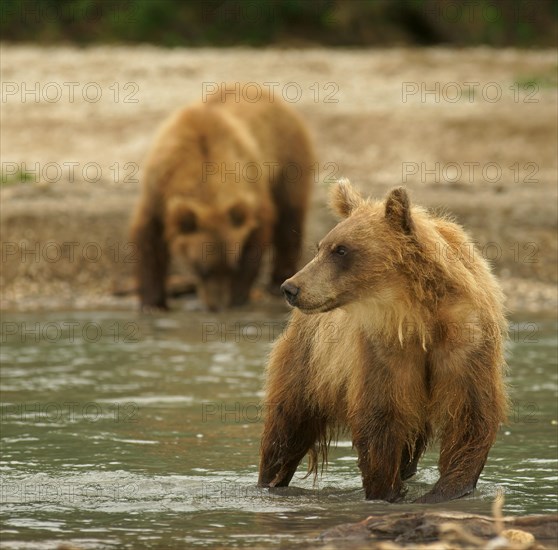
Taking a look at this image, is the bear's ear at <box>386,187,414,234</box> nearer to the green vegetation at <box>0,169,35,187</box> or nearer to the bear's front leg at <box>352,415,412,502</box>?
the bear's front leg at <box>352,415,412,502</box>

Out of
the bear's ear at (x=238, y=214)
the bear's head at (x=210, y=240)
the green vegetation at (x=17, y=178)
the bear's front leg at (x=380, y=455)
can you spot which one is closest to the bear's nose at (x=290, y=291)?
the bear's front leg at (x=380, y=455)

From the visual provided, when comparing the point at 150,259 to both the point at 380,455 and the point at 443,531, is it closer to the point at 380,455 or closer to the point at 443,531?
the point at 380,455

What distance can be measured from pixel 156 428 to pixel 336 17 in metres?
19.4

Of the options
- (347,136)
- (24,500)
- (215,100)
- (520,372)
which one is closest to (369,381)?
(24,500)

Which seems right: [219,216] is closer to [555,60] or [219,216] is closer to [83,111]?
[83,111]

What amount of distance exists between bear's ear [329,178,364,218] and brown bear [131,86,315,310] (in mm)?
7643

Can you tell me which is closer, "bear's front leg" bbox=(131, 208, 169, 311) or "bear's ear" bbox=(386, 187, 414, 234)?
"bear's ear" bbox=(386, 187, 414, 234)

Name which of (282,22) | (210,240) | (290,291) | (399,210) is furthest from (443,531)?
(282,22)

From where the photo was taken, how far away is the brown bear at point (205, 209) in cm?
1498

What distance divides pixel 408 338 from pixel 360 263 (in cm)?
42

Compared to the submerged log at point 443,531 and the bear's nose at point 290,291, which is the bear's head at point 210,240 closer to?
the bear's nose at point 290,291

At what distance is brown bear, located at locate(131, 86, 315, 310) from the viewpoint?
49.1 feet

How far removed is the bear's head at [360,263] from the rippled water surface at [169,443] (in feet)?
3.42

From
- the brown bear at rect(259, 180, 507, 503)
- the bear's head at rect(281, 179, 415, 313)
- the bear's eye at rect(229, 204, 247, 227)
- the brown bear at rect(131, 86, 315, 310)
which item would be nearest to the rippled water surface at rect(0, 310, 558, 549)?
the brown bear at rect(259, 180, 507, 503)
